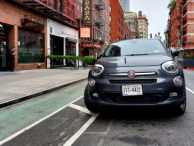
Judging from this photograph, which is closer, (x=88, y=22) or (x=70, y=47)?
(x=70, y=47)

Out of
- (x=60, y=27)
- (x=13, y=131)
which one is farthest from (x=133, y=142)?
(x=60, y=27)

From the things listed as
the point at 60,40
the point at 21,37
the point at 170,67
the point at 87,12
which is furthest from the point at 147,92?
the point at 87,12

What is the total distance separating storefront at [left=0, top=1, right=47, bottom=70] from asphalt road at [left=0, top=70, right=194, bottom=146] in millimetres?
14197

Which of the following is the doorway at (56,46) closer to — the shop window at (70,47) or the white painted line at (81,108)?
the shop window at (70,47)

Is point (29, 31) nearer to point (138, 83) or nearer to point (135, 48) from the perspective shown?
point (135, 48)

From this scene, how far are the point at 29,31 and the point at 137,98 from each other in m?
19.5

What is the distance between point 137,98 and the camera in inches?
166

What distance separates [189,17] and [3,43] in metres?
56.8

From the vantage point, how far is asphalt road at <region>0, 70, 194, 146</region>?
137 inches

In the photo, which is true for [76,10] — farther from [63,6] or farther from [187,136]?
[187,136]

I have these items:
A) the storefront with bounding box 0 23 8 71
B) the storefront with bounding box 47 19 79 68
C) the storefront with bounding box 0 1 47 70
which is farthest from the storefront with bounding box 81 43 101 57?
the storefront with bounding box 0 23 8 71

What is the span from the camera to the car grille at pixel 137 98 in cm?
416

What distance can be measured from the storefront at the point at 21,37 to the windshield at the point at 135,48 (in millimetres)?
14169

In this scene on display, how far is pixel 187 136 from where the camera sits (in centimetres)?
363
